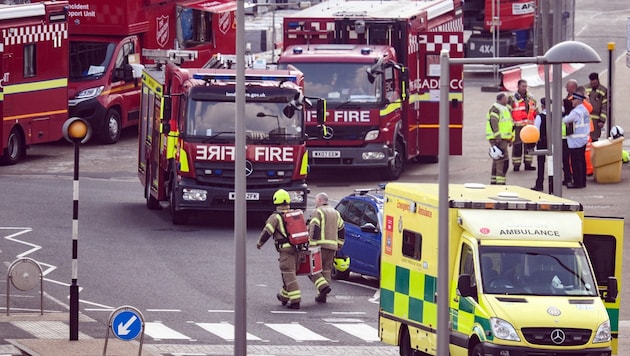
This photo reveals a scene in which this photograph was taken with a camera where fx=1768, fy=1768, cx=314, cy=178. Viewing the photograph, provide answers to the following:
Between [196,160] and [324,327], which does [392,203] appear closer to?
[324,327]

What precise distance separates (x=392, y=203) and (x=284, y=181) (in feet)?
30.1

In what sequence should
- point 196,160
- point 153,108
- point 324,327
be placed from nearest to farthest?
1. point 324,327
2. point 196,160
3. point 153,108

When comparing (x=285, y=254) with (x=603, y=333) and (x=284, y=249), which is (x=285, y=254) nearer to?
(x=284, y=249)

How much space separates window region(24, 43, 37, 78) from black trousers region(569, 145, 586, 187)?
1179cm

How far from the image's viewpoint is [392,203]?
2170cm

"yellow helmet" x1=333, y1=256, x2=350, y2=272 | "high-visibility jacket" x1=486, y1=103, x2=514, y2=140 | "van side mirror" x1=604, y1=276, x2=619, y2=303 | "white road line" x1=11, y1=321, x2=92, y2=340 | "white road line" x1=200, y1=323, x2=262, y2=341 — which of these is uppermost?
"high-visibility jacket" x1=486, y1=103, x2=514, y2=140

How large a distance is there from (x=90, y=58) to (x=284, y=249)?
56.8ft

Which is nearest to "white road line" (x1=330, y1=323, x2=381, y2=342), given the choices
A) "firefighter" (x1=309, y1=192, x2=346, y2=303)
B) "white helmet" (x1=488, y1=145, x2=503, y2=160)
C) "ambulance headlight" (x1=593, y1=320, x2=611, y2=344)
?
"firefighter" (x1=309, y1=192, x2=346, y2=303)

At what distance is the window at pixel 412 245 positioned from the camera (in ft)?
67.9

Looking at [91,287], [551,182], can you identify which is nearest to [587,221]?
[551,182]

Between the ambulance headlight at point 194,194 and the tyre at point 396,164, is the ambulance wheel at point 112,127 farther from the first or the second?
the ambulance headlight at point 194,194

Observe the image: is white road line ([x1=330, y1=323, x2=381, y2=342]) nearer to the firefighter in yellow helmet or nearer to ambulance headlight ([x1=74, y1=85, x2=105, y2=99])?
the firefighter in yellow helmet

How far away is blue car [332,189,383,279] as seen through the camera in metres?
26.7

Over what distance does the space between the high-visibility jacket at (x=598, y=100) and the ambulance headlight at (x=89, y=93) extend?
11.1 m
